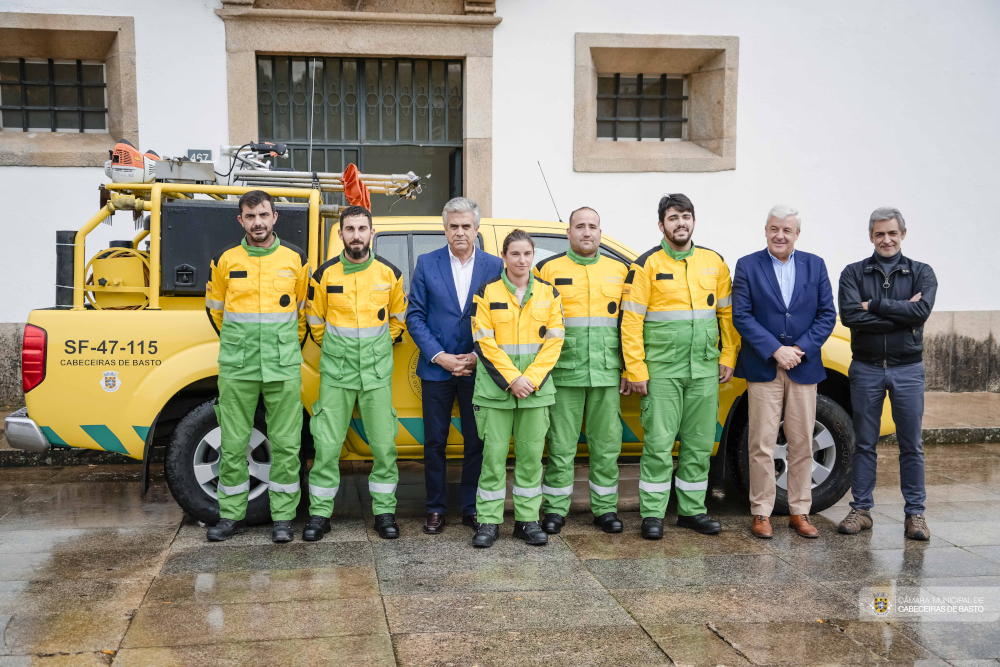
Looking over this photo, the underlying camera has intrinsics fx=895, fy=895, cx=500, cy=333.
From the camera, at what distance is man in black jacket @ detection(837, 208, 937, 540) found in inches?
196

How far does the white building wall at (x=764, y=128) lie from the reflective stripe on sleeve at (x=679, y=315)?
13.7 ft

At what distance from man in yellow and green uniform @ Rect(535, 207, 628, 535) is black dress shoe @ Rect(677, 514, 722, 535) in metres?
0.41

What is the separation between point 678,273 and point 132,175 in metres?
3.19

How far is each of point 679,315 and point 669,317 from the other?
0.06 meters

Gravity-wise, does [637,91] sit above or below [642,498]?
above

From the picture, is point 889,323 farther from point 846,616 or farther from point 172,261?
point 172,261

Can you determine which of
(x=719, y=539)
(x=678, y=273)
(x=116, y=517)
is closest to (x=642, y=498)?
(x=719, y=539)

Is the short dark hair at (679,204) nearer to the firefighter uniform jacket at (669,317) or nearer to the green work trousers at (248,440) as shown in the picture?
the firefighter uniform jacket at (669,317)

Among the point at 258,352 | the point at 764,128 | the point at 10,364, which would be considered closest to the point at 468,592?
A: the point at 258,352

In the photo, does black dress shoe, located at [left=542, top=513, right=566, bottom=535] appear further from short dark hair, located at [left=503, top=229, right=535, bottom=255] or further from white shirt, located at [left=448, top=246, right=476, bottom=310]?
short dark hair, located at [left=503, top=229, right=535, bottom=255]

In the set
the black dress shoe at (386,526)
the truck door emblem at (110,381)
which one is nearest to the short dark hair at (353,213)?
the truck door emblem at (110,381)

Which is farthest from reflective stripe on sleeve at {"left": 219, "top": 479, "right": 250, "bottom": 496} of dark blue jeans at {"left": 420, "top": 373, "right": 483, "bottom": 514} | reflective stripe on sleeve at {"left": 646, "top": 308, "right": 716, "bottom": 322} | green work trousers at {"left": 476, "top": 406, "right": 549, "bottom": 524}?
reflective stripe on sleeve at {"left": 646, "top": 308, "right": 716, "bottom": 322}

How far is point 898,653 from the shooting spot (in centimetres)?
346

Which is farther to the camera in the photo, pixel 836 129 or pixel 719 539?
pixel 836 129
